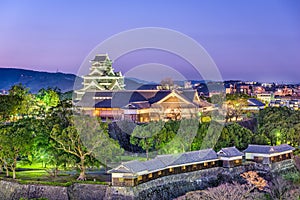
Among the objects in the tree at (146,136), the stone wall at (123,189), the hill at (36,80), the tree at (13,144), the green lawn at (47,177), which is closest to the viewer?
the stone wall at (123,189)

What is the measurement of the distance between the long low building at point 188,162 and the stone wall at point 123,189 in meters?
0.35

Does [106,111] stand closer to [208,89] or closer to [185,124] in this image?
[185,124]

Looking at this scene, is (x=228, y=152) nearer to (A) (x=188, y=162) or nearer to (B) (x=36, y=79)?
(A) (x=188, y=162)

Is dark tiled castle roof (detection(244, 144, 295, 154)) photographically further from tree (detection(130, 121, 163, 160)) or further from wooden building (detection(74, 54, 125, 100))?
wooden building (detection(74, 54, 125, 100))

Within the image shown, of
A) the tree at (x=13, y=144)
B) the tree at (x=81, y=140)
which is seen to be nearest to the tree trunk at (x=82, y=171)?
the tree at (x=81, y=140)

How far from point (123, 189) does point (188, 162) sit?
608cm

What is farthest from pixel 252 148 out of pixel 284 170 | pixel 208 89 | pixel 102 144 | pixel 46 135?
pixel 208 89

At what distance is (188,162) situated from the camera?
29359 millimetres

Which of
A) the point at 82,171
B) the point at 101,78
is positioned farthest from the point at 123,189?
the point at 101,78

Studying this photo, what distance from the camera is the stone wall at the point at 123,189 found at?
997 inches

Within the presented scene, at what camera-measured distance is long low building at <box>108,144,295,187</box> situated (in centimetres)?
2505

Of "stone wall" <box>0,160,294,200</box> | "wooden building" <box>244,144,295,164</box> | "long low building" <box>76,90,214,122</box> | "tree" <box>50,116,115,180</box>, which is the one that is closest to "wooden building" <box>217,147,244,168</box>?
"stone wall" <box>0,160,294,200</box>

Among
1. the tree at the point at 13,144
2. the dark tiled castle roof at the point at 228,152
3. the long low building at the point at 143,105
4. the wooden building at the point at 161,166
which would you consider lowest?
the wooden building at the point at 161,166

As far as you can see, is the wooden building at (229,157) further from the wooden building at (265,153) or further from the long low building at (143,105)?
the long low building at (143,105)
